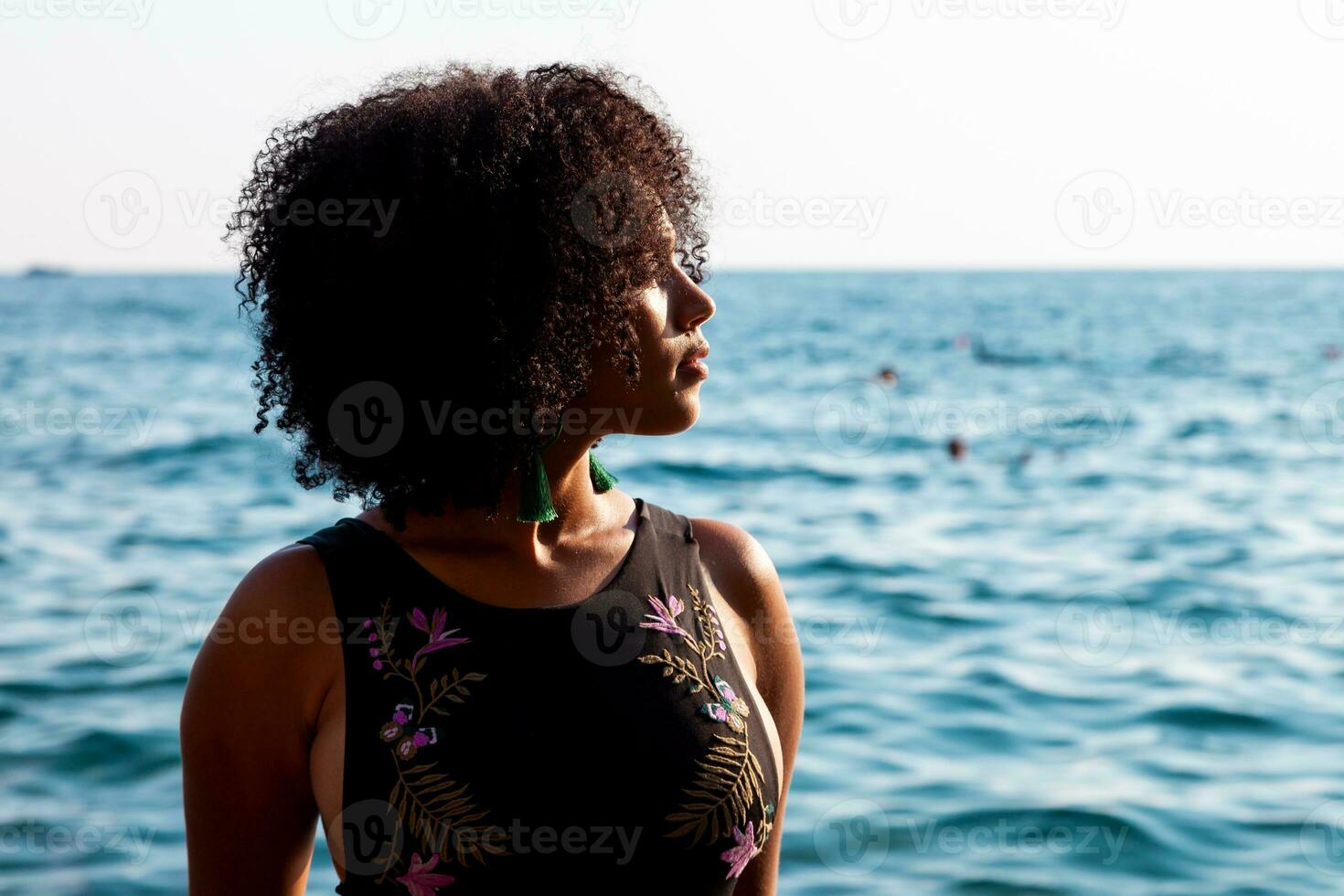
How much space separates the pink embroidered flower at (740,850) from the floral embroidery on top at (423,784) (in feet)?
1.05

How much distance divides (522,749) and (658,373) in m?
0.54

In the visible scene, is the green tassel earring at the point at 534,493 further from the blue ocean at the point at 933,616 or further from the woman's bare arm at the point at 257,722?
Result: the blue ocean at the point at 933,616

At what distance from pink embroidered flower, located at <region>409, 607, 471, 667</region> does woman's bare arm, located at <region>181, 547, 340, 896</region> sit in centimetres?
11

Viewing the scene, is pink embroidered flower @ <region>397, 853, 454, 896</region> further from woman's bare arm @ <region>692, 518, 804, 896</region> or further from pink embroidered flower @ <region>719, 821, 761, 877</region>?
woman's bare arm @ <region>692, 518, 804, 896</region>

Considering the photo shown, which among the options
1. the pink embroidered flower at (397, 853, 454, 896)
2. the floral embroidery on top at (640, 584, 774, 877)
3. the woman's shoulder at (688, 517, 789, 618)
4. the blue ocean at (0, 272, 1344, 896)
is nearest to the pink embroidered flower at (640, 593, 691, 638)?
the floral embroidery on top at (640, 584, 774, 877)

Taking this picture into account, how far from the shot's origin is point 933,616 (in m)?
8.43

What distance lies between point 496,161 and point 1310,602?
8330 millimetres

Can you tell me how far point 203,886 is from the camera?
1.86 m

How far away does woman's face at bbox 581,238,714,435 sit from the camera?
1978mm

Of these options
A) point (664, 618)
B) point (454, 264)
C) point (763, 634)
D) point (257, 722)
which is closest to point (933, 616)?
point (763, 634)

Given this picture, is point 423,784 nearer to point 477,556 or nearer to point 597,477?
point 477,556

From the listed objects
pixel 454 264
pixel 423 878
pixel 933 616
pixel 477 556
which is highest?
pixel 454 264

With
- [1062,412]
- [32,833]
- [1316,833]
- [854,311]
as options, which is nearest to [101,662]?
[32,833]

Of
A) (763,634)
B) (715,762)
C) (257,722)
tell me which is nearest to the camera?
(257,722)
